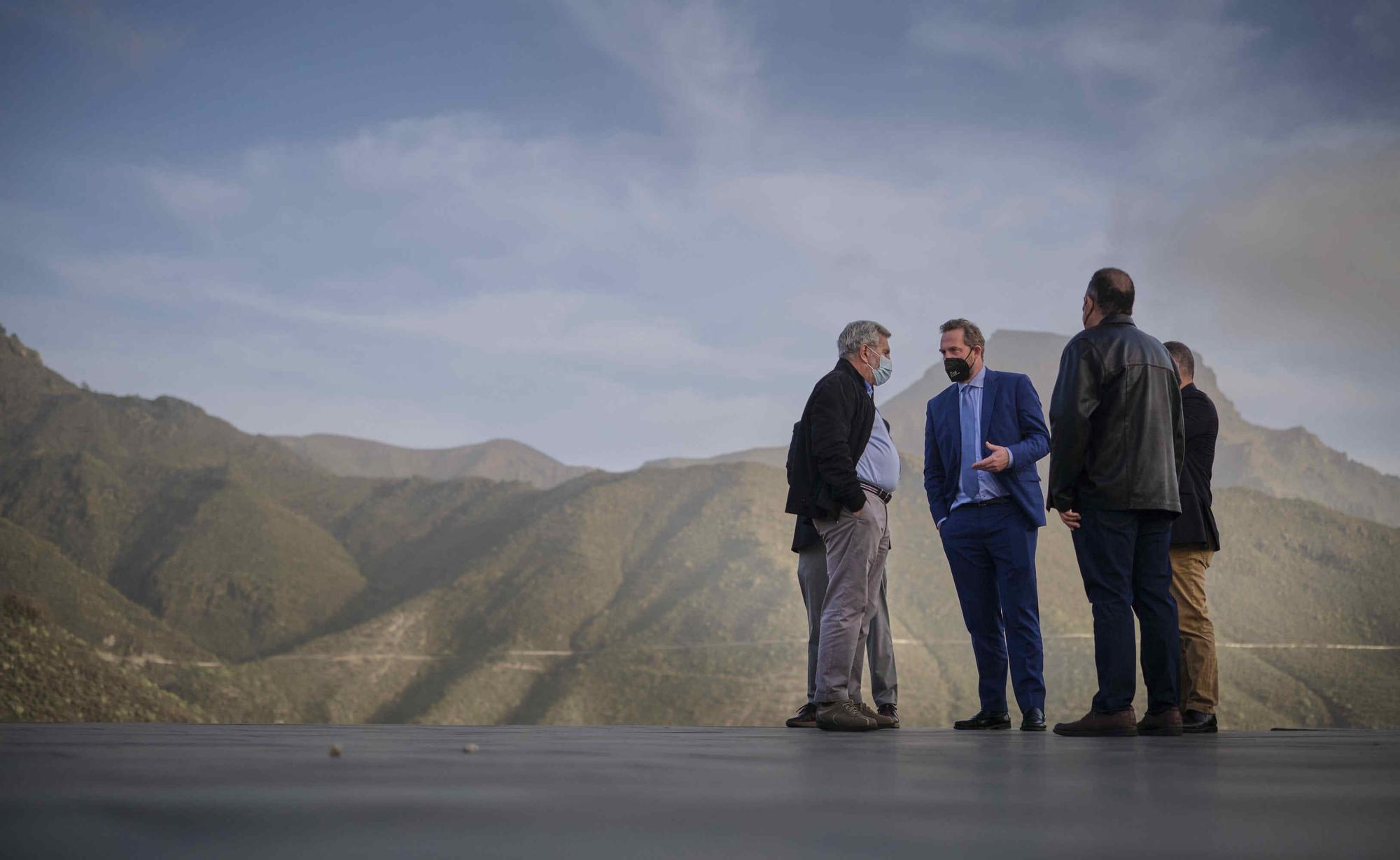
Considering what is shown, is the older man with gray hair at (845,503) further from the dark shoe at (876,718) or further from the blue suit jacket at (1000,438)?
the blue suit jacket at (1000,438)

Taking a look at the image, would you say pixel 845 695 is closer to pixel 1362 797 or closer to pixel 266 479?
pixel 1362 797

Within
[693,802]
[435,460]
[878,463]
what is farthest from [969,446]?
[435,460]

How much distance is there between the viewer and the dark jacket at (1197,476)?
5801 millimetres

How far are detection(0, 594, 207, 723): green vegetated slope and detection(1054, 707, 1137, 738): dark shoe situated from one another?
23.4 meters

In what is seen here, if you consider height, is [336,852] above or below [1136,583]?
below

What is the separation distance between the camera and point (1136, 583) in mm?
5023

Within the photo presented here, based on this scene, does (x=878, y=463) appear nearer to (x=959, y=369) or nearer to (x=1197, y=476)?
(x=959, y=369)

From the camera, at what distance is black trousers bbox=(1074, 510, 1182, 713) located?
15.7 ft

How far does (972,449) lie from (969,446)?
27mm

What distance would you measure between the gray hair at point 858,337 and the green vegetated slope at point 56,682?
881 inches

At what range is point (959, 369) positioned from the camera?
6.30 meters

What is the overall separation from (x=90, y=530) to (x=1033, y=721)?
227 feet

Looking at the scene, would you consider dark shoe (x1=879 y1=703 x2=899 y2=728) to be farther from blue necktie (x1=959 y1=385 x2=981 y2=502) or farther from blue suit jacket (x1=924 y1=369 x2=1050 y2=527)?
blue necktie (x1=959 y1=385 x2=981 y2=502)

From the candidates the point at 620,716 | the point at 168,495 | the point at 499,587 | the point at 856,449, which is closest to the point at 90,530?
the point at 168,495
